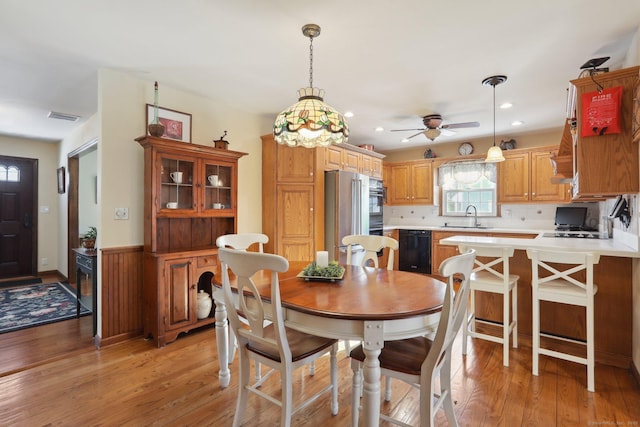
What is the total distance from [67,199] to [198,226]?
3.12 metres

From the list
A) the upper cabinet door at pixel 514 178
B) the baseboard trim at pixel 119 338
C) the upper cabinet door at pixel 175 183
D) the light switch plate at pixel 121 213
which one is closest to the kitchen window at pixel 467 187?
the upper cabinet door at pixel 514 178

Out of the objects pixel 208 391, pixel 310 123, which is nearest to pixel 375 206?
pixel 310 123

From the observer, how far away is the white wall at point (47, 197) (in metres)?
5.46

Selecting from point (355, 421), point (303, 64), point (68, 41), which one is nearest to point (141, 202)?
point (68, 41)

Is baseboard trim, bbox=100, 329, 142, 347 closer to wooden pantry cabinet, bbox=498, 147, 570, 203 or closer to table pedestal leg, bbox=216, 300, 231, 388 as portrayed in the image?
table pedestal leg, bbox=216, 300, 231, 388

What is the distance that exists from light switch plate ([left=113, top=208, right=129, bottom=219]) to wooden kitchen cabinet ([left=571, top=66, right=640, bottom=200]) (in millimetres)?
A: 3776

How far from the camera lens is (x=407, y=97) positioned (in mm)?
3572

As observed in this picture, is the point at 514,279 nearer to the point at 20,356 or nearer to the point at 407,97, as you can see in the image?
the point at 407,97

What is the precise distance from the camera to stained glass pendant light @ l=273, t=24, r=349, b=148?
6.47 ft

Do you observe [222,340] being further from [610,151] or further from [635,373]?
[610,151]

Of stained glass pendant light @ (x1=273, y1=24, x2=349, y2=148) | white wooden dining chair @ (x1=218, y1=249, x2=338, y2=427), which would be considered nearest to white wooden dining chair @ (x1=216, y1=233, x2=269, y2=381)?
white wooden dining chair @ (x1=218, y1=249, x2=338, y2=427)

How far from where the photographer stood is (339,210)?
13.3 feet

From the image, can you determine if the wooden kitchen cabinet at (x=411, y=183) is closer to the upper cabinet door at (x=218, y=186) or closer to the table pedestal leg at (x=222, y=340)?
the upper cabinet door at (x=218, y=186)

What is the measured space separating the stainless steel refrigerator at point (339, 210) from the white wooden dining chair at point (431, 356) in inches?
92.6
